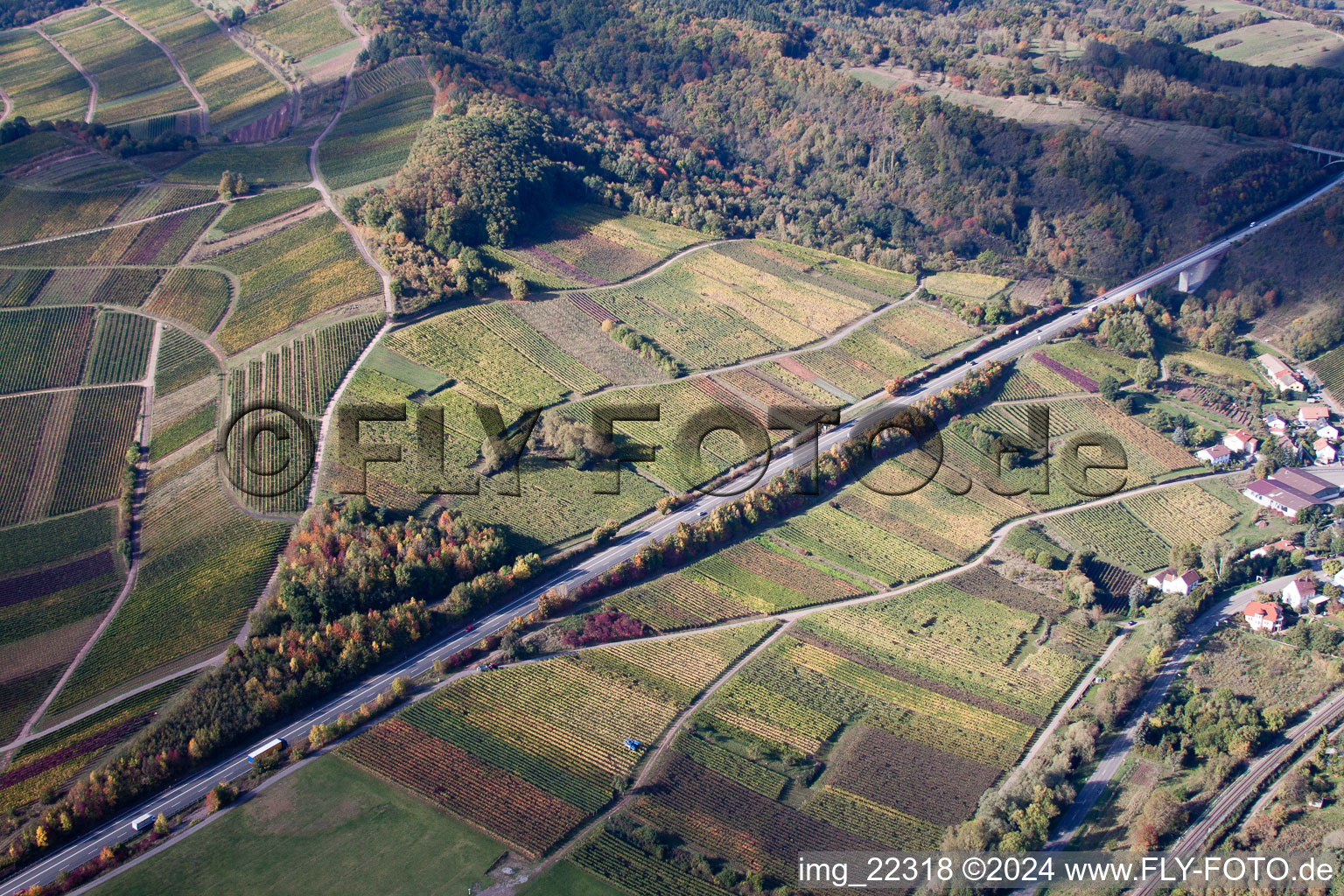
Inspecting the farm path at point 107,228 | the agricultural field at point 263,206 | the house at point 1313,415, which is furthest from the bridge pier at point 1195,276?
the farm path at point 107,228

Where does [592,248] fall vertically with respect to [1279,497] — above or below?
above

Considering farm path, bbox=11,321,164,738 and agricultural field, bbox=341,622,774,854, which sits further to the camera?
farm path, bbox=11,321,164,738

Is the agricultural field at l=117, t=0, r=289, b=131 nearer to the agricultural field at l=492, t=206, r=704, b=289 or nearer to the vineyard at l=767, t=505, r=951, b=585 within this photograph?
the agricultural field at l=492, t=206, r=704, b=289

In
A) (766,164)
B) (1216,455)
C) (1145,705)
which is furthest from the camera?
(766,164)

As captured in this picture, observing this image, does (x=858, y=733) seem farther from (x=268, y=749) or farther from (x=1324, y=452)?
(x=1324, y=452)

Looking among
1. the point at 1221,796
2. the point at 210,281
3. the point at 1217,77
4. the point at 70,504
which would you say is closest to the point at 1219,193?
the point at 1217,77

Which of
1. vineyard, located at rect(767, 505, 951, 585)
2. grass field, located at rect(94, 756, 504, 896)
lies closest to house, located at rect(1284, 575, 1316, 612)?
vineyard, located at rect(767, 505, 951, 585)

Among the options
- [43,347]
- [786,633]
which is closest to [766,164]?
[786,633]

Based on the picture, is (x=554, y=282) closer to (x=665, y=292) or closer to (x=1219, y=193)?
(x=665, y=292)

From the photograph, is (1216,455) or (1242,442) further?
(1242,442)
